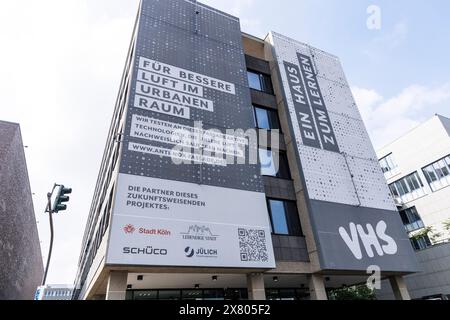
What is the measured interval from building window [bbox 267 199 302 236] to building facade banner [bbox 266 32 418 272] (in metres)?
1.17

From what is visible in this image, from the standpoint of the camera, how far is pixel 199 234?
1294 cm

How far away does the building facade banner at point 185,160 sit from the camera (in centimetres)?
1227

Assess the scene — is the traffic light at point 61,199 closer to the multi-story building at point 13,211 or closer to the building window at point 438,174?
the multi-story building at point 13,211

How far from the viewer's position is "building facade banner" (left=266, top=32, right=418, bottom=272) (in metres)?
16.7

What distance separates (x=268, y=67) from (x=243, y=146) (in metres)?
9.51

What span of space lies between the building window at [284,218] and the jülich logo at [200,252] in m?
4.62

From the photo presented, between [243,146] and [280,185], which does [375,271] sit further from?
[243,146]

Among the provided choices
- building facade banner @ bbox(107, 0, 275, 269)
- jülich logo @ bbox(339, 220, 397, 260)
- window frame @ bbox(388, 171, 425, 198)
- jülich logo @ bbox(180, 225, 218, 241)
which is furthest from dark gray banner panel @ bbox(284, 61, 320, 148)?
window frame @ bbox(388, 171, 425, 198)

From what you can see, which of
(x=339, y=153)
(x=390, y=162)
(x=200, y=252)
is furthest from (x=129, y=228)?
(x=390, y=162)

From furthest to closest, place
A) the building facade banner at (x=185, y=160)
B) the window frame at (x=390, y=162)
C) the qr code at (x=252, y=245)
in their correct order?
the window frame at (x=390, y=162), the qr code at (x=252, y=245), the building facade banner at (x=185, y=160)

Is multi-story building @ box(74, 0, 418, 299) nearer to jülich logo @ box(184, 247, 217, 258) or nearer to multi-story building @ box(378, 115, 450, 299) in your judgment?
jülich logo @ box(184, 247, 217, 258)

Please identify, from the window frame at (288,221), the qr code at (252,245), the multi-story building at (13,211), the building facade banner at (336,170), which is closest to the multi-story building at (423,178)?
the building facade banner at (336,170)
